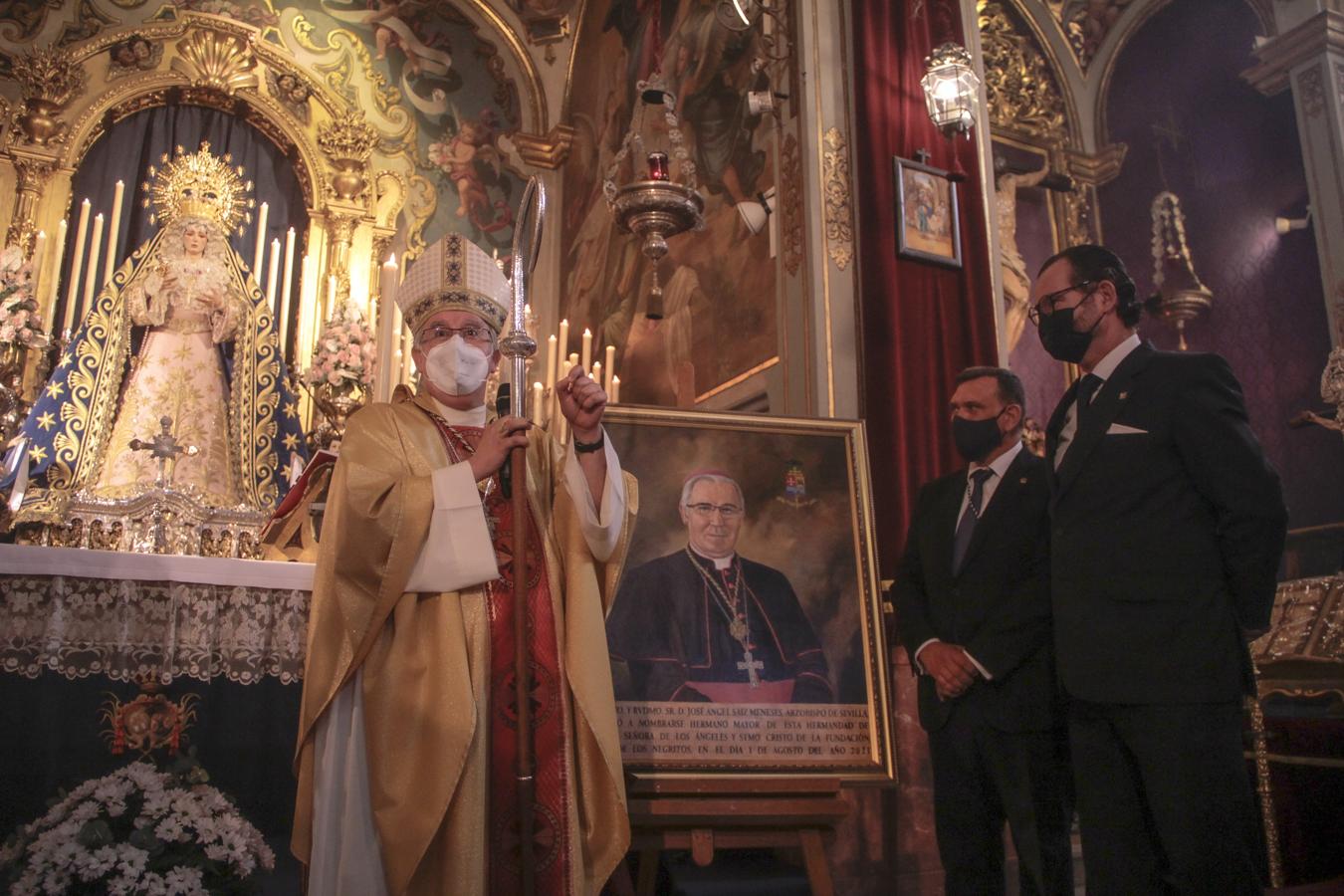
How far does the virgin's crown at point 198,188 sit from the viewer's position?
753cm

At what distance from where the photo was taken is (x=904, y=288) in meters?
5.30

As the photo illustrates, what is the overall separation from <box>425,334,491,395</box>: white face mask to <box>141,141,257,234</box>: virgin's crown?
5259mm

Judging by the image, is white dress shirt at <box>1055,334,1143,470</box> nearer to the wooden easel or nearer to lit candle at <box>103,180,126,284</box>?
the wooden easel

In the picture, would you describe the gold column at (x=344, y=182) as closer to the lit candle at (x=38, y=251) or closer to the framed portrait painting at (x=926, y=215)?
the lit candle at (x=38, y=251)

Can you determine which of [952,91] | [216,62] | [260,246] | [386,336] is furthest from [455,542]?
[216,62]

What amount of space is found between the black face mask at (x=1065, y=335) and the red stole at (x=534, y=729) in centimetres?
156

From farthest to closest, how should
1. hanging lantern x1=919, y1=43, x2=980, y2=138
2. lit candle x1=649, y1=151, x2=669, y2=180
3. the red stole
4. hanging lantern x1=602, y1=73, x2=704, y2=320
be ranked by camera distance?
hanging lantern x1=919, y1=43, x2=980, y2=138 < lit candle x1=649, y1=151, x2=669, y2=180 < hanging lantern x1=602, y1=73, x2=704, y2=320 < the red stole

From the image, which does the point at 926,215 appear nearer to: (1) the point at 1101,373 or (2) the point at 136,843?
(1) the point at 1101,373

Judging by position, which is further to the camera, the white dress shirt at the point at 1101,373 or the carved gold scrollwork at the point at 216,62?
the carved gold scrollwork at the point at 216,62

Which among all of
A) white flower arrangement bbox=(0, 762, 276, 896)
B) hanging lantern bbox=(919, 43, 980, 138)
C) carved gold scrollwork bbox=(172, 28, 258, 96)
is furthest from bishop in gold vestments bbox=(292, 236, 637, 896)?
carved gold scrollwork bbox=(172, 28, 258, 96)

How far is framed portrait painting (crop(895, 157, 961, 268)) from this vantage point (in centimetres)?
538

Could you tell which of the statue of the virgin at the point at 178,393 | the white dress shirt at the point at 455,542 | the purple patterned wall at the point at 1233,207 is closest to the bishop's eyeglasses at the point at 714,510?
the white dress shirt at the point at 455,542

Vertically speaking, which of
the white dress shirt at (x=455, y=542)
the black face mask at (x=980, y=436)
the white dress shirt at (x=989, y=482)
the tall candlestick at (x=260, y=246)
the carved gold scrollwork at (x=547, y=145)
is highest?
the carved gold scrollwork at (x=547, y=145)

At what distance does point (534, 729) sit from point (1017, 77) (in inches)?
318
